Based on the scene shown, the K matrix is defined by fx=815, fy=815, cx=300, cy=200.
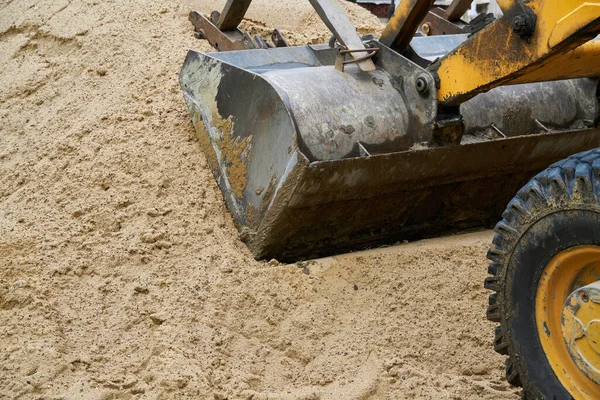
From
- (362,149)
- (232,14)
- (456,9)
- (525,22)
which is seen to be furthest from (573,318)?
(456,9)

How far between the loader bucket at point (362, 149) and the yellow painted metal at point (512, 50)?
0.48ft

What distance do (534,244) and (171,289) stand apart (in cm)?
154

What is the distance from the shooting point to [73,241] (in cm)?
358

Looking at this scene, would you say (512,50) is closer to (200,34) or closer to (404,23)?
(404,23)

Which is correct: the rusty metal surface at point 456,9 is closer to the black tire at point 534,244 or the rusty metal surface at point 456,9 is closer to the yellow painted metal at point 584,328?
the black tire at point 534,244

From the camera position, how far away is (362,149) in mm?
3270

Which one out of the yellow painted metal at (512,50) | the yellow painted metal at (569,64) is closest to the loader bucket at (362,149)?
the yellow painted metal at (512,50)

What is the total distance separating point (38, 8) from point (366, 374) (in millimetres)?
4107

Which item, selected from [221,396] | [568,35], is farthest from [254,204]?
[568,35]

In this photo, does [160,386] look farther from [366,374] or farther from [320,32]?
[320,32]

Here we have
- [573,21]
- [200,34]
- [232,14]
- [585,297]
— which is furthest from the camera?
[200,34]

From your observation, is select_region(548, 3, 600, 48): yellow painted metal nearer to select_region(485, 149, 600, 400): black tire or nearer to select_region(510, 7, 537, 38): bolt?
select_region(510, 7, 537, 38): bolt

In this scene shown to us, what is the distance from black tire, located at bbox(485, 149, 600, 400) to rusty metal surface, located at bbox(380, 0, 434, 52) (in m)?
1.19

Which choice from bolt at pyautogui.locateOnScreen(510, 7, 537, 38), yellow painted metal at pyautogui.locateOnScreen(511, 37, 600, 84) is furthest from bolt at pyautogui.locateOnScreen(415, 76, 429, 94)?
bolt at pyautogui.locateOnScreen(510, 7, 537, 38)
